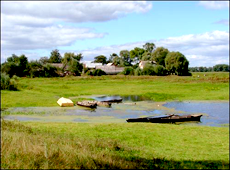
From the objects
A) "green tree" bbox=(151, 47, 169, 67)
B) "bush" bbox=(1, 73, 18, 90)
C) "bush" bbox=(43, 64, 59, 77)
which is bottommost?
"bush" bbox=(1, 73, 18, 90)

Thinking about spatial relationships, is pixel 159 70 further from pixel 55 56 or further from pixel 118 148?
pixel 118 148

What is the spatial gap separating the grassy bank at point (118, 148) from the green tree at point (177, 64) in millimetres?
66372

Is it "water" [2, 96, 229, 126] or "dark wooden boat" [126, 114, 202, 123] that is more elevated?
"dark wooden boat" [126, 114, 202, 123]

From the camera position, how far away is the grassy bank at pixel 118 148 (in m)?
7.52

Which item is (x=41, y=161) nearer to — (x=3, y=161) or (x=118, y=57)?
(x=3, y=161)

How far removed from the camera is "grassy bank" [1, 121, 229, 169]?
24.7 feet

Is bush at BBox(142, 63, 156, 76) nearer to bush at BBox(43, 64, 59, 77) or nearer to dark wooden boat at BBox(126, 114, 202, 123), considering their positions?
bush at BBox(43, 64, 59, 77)

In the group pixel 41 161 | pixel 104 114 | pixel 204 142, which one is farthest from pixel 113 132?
pixel 104 114

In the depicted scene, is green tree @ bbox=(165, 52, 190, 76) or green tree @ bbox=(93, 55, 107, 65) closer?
green tree @ bbox=(165, 52, 190, 76)

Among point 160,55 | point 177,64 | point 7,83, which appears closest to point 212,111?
point 7,83

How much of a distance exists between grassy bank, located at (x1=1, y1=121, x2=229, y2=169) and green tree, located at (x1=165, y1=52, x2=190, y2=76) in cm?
6637

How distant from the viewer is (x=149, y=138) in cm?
1516

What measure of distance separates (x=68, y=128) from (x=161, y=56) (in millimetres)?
79915

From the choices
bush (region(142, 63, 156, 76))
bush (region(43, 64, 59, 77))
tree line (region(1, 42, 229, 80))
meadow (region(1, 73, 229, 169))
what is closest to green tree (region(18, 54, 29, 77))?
tree line (region(1, 42, 229, 80))
